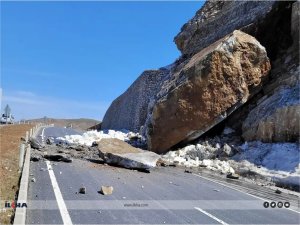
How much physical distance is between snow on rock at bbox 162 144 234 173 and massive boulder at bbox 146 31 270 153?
1176 millimetres

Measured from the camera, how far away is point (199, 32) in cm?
2908

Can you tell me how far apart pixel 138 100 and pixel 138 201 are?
124ft

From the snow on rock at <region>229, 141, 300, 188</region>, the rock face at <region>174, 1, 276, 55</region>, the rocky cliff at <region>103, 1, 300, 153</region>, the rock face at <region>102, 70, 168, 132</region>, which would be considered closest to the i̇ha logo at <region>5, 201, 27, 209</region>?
the snow on rock at <region>229, 141, 300, 188</region>

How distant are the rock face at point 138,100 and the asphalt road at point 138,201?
80.4 feet

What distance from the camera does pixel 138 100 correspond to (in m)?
46.9

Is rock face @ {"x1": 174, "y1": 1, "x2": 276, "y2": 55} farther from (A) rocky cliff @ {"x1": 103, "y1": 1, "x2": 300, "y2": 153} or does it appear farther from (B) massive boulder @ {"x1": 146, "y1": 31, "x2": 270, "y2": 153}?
(B) massive boulder @ {"x1": 146, "y1": 31, "x2": 270, "y2": 153}

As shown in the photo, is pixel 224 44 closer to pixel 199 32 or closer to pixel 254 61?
pixel 254 61

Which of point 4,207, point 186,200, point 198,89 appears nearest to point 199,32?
point 198,89

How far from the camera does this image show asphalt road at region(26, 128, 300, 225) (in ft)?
25.6

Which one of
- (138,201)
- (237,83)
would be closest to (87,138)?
(237,83)

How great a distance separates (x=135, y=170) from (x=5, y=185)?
5.83 m

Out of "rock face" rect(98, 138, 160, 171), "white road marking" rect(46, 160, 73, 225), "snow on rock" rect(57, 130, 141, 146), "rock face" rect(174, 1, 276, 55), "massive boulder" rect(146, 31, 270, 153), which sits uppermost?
"rock face" rect(174, 1, 276, 55)

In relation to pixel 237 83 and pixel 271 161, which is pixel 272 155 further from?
pixel 237 83

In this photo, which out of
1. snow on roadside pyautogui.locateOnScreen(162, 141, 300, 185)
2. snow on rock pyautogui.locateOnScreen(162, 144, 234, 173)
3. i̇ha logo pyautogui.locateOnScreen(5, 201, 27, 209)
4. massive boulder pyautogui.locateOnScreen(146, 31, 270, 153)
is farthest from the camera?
massive boulder pyautogui.locateOnScreen(146, 31, 270, 153)
